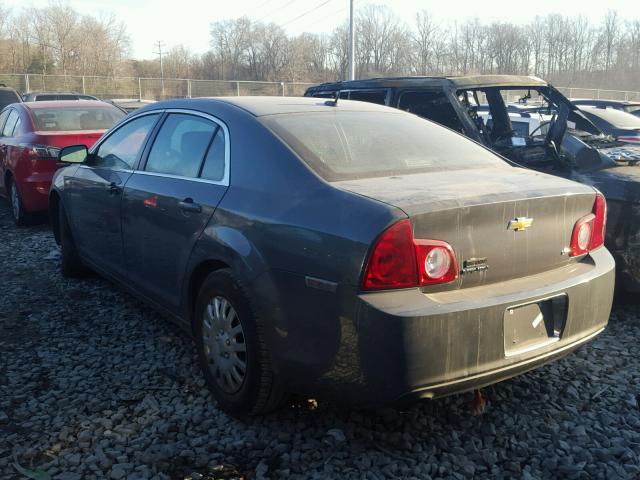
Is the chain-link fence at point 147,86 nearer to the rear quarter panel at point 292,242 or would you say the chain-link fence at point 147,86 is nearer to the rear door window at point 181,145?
the rear door window at point 181,145

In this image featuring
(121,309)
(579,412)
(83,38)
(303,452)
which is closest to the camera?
(303,452)

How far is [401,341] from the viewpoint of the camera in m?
2.40

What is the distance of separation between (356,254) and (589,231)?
→ 1.38 meters

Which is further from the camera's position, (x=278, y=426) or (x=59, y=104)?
(x=59, y=104)

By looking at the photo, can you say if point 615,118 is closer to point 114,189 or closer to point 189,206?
point 114,189

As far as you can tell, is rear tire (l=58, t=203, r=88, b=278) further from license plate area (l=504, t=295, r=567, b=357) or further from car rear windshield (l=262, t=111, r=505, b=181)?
license plate area (l=504, t=295, r=567, b=357)

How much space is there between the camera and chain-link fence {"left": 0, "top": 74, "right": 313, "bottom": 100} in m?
33.3

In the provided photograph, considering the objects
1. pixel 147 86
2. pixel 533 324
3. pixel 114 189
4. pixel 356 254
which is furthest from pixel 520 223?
pixel 147 86

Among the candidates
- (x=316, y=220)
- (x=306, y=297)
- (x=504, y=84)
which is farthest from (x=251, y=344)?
(x=504, y=84)

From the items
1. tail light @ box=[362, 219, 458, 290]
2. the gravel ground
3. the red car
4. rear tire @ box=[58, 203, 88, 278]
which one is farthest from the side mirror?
tail light @ box=[362, 219, 458, 290]

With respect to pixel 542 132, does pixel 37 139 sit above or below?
below

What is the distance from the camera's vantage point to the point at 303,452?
9.34ft

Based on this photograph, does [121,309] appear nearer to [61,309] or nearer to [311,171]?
[61,309]

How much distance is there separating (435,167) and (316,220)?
3.17 feet
